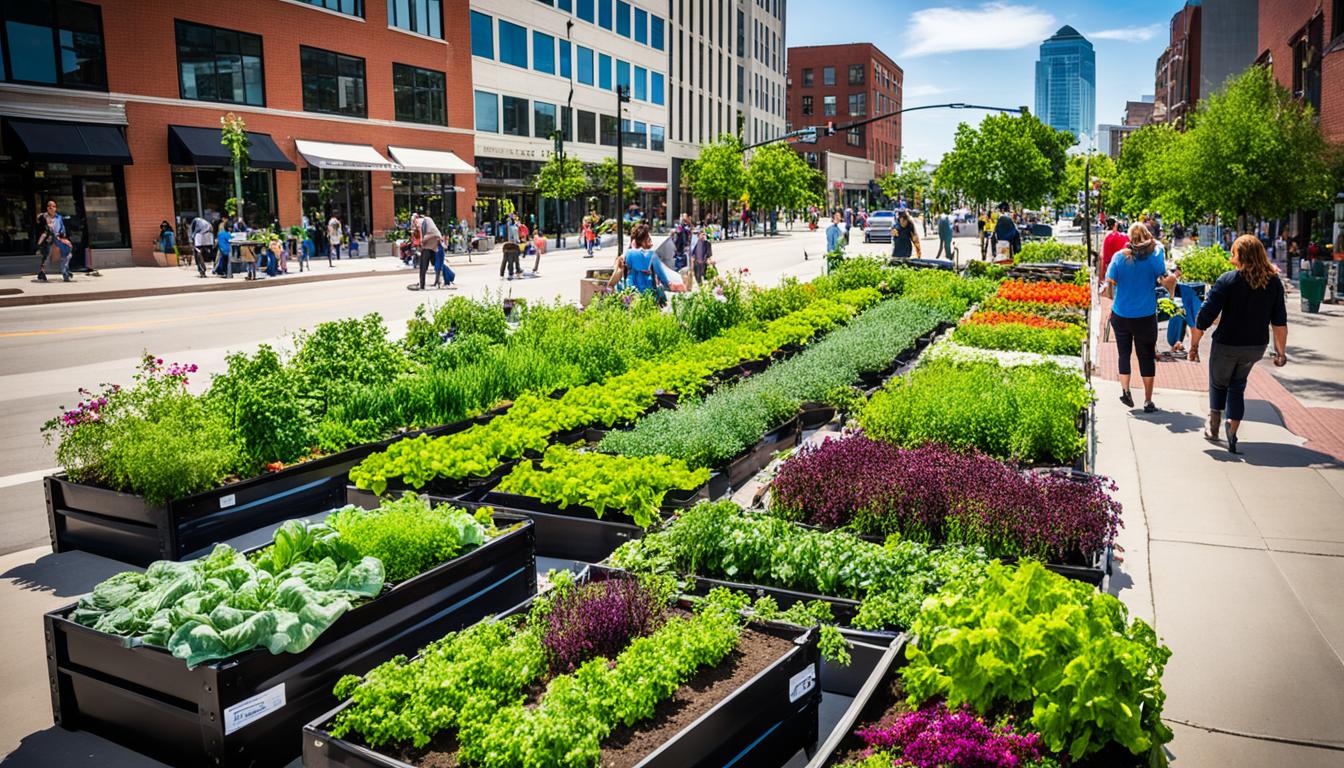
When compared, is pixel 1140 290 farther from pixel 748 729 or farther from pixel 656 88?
pixel 656 88

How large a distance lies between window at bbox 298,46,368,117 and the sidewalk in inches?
1526

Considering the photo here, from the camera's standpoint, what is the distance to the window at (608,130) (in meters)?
64.9

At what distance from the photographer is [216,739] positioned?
13.2ft

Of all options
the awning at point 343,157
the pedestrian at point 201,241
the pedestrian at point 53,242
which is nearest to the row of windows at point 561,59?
the awning at point 343,157

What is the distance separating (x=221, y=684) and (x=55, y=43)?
35352 millimetres

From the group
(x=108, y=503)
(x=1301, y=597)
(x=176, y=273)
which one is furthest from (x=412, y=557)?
(x=176, y=273)

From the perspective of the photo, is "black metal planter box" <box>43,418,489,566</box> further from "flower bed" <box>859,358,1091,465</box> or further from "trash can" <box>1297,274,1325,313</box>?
"trash can" <box>1297,274,1325,313</box>

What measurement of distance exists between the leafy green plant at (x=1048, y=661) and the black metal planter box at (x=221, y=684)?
247 cm

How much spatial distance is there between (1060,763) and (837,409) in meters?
6.63

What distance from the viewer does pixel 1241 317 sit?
30.8 ft

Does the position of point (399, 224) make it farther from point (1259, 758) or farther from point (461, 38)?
point (1259, 758)

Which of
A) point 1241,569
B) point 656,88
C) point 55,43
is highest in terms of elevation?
point 656,88

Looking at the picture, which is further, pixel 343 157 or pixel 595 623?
pixel 343 157

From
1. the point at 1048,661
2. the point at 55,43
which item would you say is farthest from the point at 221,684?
the point at 55,43
